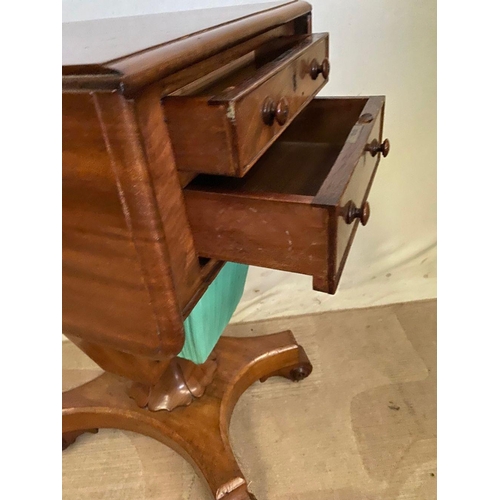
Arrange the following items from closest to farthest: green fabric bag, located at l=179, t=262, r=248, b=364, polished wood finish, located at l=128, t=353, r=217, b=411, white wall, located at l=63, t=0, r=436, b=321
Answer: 1. green fabric bag, located at l=179, t=262, r=248, b=364
2. polished wood finish, located at l=128, t=353, r=217, b=411
3. white wall, located at l=63, t=0, r=436, b=321

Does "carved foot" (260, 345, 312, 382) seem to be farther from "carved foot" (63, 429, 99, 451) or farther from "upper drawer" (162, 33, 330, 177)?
"upper drawer" (162, 33, 330, 177)

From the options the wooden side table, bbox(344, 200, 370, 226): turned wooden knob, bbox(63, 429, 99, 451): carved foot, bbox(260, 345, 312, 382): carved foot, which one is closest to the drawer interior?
the wooden side table

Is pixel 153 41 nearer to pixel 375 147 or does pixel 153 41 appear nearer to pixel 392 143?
pixel 375 147

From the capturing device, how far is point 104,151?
1.65 feet

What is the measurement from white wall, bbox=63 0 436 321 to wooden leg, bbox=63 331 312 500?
0.26 m

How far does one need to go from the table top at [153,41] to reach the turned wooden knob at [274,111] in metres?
0.09

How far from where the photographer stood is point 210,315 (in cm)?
89

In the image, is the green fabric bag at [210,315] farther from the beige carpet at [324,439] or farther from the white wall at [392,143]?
the white wall at [392,143]

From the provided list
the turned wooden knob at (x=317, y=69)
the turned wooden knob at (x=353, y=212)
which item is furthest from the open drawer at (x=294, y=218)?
the turned wooden knob at (x=317, y=69)

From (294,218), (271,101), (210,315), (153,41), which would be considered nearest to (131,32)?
(153,41)

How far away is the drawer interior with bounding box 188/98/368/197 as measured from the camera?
0.77 meters
